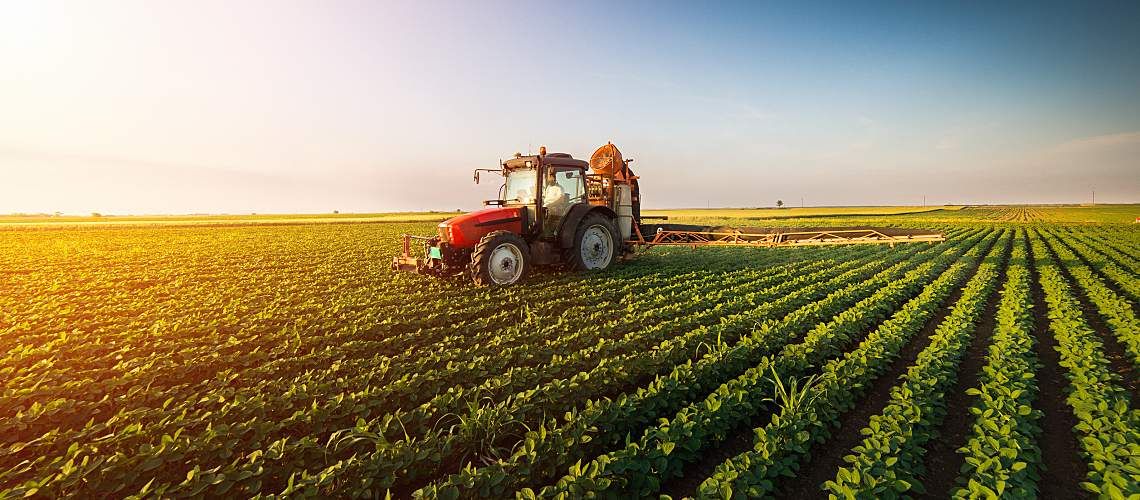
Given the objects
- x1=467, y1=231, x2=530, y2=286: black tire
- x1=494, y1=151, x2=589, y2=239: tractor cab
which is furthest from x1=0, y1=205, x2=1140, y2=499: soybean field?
x1=494, y1=151, x2=589, y2=239: tractor cab

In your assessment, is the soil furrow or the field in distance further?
the field in distance

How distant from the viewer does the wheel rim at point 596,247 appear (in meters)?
10.1

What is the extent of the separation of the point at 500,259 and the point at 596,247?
256cm

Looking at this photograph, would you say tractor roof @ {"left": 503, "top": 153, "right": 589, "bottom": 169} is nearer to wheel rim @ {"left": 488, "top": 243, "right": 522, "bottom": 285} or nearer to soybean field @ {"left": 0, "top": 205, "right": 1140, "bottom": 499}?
wheel rim @ {"left": 488, "top": 243, "right": 522, "bottom": 285}

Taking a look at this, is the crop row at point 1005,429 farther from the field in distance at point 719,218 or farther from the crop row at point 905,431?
the field in distance at point 719,218

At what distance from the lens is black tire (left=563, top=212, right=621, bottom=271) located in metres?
9.72

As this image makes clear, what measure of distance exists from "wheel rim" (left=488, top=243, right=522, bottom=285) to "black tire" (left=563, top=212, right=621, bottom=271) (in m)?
1.19

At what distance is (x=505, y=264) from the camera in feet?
28.9

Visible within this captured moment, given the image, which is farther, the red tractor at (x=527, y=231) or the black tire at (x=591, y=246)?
the black tire at (x=591, y=246)

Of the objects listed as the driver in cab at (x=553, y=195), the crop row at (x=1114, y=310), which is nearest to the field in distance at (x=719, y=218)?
the crop row at (x=1114, y=310)

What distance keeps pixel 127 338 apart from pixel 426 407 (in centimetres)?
490

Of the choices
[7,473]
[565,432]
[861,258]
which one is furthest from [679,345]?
[861,258]

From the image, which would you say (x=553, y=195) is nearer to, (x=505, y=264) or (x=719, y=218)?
(x=505, y=264)

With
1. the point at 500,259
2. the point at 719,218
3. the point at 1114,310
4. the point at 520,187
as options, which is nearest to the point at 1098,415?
the point at 1114,310
